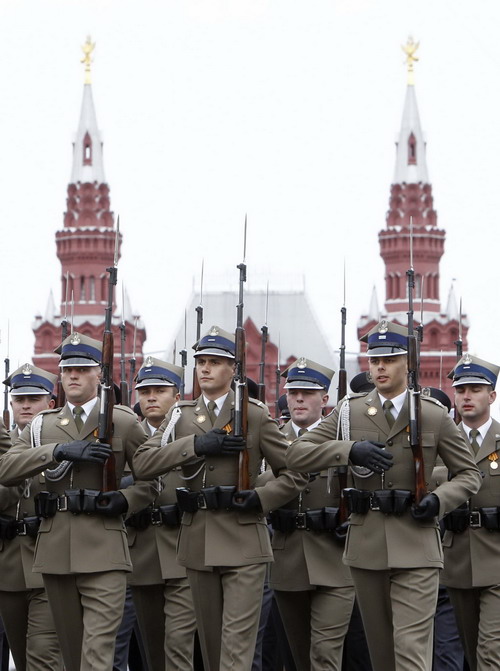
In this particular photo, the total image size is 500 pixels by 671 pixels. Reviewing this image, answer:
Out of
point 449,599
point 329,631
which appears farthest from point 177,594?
point 449,599

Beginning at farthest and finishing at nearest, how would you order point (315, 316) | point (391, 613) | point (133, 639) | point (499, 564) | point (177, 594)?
point (315, 316), point (133, 639), point (177, 594), point (499, 564), point (391, 613)

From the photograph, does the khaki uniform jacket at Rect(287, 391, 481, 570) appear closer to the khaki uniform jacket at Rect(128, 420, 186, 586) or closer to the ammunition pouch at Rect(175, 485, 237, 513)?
the ammunition pouch at Rect(175, 485, 237, 513)

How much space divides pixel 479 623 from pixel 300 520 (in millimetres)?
1165

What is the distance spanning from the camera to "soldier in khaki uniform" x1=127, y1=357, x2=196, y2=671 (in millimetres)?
8203

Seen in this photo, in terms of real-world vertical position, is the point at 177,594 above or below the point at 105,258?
below

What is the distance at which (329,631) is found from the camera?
8148mm

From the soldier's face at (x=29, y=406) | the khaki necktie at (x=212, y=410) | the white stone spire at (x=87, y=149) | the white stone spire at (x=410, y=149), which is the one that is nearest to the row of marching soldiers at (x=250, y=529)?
the khaki necktie at (x=212, y=410)

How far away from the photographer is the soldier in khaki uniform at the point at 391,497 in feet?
23.2

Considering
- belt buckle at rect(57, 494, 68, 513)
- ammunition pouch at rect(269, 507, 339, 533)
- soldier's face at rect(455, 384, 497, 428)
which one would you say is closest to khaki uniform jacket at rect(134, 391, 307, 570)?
belt buckle at rect(57, 494, 68, 513)

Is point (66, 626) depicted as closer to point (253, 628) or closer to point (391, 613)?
point (253, 628)

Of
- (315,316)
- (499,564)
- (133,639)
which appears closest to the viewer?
(499,564)

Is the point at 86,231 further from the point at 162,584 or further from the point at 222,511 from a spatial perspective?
the point at 222,511

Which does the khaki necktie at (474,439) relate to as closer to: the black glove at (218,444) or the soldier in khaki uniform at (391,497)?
the soldier in khaki uniform at (391,497)

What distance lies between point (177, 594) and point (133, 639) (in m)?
1.70
